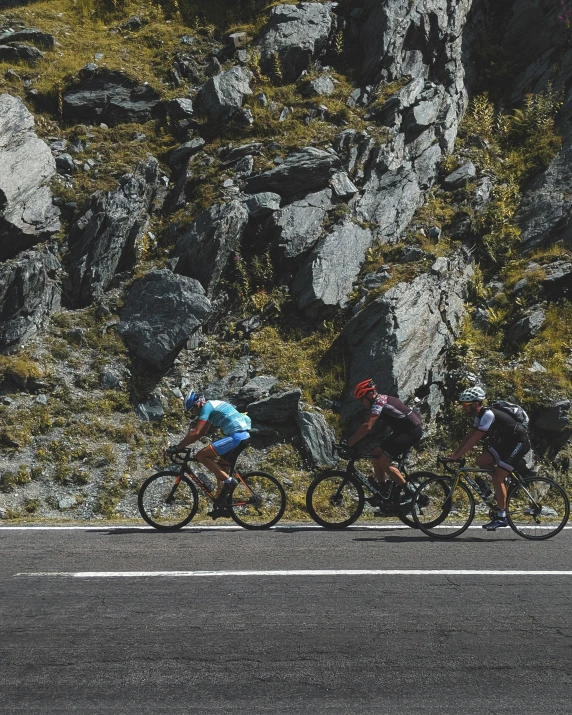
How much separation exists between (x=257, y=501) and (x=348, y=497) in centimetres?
134

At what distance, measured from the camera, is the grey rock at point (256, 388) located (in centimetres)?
1315

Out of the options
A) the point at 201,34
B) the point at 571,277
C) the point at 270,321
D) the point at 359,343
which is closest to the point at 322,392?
the point at 359,343

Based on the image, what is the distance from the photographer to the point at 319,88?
19.7 meters

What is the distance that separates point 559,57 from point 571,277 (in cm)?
965

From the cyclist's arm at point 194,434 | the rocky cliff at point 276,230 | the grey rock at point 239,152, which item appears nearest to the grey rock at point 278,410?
the rocky cliff at point 276,230

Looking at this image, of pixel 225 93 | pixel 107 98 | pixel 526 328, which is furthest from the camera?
pixel 107 98

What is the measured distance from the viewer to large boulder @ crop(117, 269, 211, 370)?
13.7m

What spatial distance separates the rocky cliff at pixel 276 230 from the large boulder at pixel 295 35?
0.09m

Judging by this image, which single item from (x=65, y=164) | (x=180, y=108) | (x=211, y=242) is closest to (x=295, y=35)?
(x=180, y=108)

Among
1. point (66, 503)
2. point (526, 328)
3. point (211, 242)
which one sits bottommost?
point (66, 503)

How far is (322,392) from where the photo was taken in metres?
Answer: 13.6

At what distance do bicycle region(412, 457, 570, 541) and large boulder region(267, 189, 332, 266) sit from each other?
7.96 metres

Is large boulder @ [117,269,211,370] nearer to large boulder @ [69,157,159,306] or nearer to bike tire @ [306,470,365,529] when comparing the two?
large boulder @ [69,157,159,306]

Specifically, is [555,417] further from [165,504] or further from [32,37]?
[32,37]
